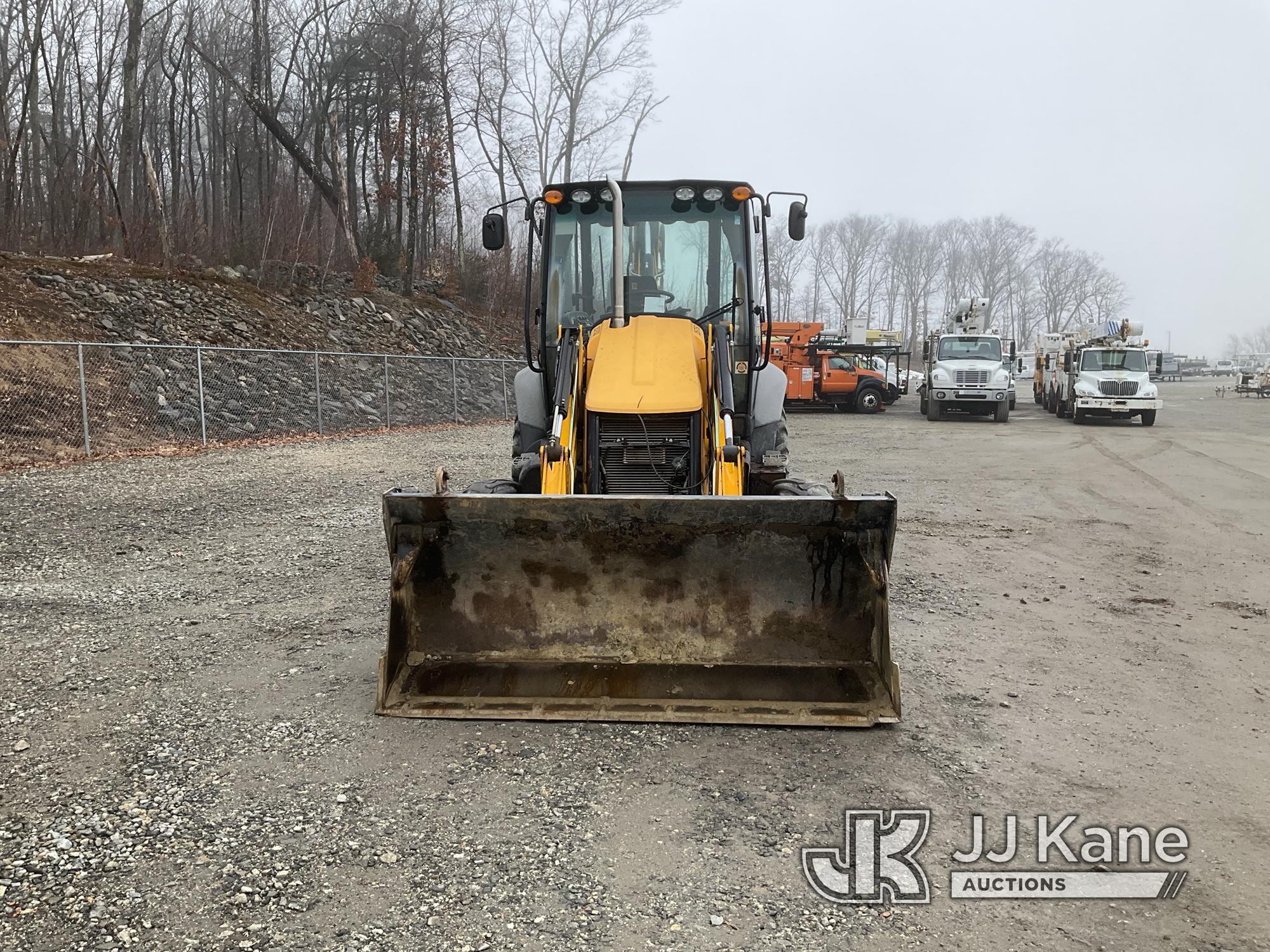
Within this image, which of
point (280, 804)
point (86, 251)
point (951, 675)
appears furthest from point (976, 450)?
point (86, 251)

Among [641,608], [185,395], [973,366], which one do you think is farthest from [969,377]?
[641,608]

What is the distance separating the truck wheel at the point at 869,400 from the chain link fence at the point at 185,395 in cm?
1594

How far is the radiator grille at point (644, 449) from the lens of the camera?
17.4 feet

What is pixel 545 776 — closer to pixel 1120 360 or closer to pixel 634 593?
pixel 634 593

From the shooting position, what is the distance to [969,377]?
2669cm

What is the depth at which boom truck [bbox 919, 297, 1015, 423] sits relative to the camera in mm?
26547

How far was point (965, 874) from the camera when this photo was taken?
288 centimetres

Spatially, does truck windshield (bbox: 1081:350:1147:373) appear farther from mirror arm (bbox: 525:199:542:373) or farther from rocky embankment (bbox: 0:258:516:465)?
mirror arm (bbox: 525:199:542:373)

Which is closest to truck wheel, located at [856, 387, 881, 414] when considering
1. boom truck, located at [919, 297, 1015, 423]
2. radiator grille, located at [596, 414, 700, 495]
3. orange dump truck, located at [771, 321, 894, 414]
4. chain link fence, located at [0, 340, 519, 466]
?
orange dump truck, located at [771, 321, 894, 414]

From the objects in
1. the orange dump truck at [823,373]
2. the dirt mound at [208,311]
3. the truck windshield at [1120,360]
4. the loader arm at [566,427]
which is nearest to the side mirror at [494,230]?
the loader arm at [566,427]

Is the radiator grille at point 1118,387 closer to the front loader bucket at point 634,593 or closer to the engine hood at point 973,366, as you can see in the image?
the engine hood at point 973,366

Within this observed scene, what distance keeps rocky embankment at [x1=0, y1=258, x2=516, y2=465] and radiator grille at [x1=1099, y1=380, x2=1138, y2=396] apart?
55.5 ft

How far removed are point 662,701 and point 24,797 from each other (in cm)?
241

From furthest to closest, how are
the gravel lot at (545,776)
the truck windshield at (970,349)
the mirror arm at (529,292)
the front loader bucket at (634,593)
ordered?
the truck windshield at (970,349) → the mirror arm at (529,292) → the front loader bucket at (634,593) → the gravel lot at (545,776)
